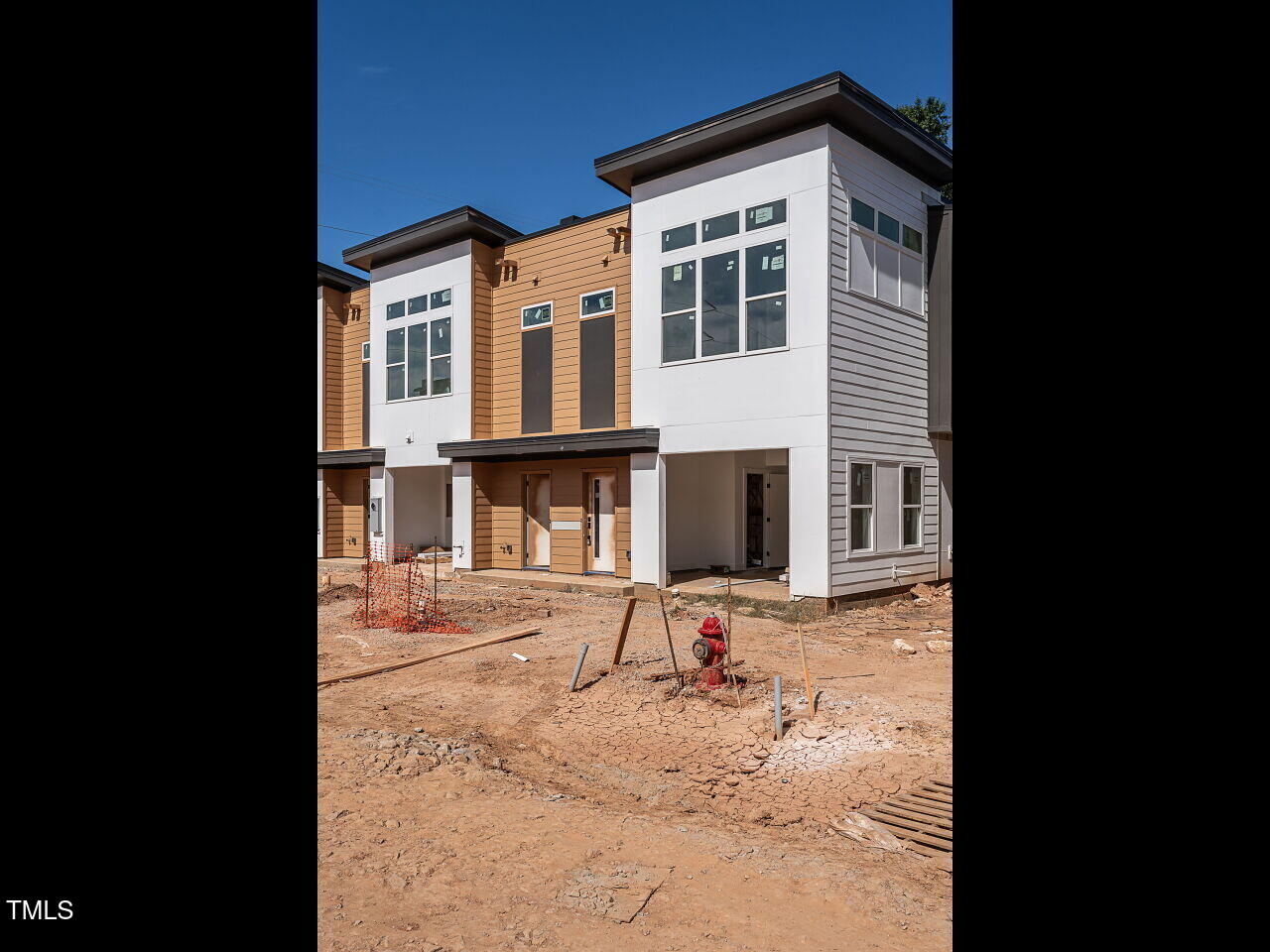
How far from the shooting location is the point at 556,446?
1565 centimetres

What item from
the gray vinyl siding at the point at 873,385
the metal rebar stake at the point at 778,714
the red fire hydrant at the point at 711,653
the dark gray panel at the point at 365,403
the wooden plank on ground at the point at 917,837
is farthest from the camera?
the dark gray panel at the point at 365,403

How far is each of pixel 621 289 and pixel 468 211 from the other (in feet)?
14.4

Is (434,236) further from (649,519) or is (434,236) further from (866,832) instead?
(866,832)

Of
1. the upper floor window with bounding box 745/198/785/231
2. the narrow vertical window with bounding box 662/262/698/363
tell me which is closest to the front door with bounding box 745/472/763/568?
the narrow vertical window with bounding box 662/262/698/363

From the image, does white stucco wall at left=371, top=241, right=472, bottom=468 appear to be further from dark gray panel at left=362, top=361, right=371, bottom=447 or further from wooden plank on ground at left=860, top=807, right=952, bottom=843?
wooden plank on ground at left=860, top=807, right=952, bottom=843

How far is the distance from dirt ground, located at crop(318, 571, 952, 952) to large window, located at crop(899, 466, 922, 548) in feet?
14.8

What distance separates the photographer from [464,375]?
58.7ft

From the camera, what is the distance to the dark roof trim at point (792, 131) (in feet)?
39.7

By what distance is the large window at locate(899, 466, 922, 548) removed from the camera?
46.5ft

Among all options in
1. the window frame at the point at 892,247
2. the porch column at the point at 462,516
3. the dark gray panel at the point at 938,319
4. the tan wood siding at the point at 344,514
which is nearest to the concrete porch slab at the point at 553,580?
the porch column at the point at 462,516

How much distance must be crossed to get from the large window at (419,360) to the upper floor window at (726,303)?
660 centimetres

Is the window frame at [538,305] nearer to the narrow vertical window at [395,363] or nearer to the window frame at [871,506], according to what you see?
the narrow vertical window at [395,363]
